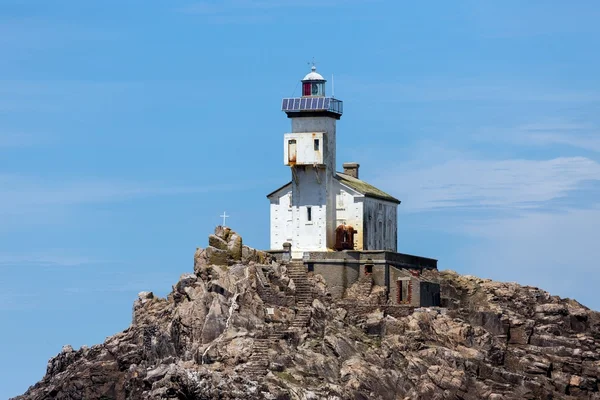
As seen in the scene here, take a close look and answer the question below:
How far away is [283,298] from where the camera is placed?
108 m

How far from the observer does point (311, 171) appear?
4493 inches

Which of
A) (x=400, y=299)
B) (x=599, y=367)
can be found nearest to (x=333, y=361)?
(x=400, y=299)

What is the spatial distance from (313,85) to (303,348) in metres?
17.7

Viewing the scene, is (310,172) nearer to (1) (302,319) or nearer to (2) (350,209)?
(2) (350,209)

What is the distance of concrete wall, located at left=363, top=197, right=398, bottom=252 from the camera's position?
114812mm

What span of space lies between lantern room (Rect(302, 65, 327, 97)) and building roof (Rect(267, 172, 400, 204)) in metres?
4.66

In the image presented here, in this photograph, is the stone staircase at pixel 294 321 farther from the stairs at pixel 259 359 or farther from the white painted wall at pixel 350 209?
the white painted wall at pixel 350 209

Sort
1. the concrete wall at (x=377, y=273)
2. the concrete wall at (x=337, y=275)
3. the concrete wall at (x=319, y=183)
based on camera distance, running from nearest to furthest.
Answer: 1. the concrete wall at (x=337, y=275)
2. the concrete wall at (x=377, y=273)
3. the concrete wall at (x=319, y=183)

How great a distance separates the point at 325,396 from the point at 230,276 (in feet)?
34.4

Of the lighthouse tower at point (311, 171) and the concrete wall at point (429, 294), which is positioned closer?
the concrete wall at point (429, 294)

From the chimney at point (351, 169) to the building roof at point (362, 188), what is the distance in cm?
76

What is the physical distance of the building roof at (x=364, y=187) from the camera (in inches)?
4518

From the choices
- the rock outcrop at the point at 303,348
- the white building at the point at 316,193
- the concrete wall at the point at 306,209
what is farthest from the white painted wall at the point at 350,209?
the rock outcrop at the point at 303,348

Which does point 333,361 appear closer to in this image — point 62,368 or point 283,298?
point 283,298
